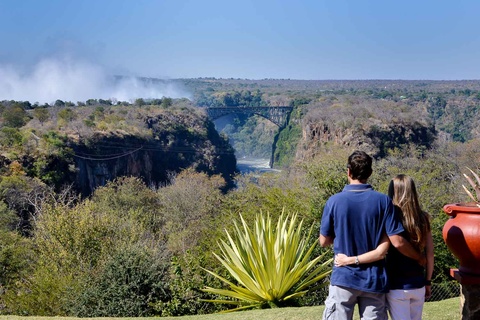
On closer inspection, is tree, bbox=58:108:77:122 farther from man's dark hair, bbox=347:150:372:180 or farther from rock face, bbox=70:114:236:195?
man's dark hair, bbox=347:150:372:180

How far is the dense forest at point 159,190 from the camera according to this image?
11.3 metres

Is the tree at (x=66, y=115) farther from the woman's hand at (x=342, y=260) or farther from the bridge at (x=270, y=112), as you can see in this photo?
the woman's hand at (x=342, y=260)

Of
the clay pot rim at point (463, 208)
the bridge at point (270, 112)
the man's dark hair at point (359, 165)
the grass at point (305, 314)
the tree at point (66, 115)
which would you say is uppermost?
the man's dark hair at point (359, 165)

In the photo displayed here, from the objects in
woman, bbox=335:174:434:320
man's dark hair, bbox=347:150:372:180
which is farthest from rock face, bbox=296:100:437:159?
man's dark hair, bbox=347:150:372:180

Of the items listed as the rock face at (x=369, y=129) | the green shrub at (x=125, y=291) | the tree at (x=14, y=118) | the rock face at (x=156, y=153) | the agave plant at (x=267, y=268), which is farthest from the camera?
the rock face at (x=369, y=129)

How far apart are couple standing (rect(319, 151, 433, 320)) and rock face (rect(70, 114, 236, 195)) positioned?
5171cm

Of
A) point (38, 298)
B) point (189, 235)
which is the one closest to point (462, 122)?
point (189, 235)

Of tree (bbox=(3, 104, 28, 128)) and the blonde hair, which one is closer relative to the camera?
the blonde hair

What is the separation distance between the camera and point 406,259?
4.79 m

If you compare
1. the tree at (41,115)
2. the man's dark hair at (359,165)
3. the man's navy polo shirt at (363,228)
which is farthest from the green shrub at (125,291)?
the tree at (41,115)

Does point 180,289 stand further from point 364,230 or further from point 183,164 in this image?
point 183,164

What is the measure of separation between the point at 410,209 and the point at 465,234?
2.66ft

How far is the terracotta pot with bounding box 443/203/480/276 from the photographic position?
5.13 meters

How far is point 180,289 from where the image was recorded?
10625 mm
